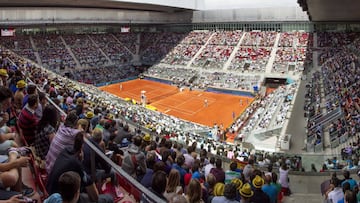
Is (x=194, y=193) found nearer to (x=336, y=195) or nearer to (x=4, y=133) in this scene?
(x=4, y=133)

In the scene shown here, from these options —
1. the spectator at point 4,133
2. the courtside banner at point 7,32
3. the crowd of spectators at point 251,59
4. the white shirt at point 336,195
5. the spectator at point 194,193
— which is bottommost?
the white shirt at point 336,195

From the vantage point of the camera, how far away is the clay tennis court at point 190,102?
107 feet

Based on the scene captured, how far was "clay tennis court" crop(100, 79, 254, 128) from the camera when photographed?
32662mm

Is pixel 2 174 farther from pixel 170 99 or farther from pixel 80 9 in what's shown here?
pixel 80 9

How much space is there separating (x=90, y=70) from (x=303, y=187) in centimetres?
4393

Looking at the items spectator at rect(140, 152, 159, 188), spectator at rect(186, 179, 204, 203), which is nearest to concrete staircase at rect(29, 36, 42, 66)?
spectator at rect(140, 152, 159, 188)

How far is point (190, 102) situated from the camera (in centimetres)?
3838

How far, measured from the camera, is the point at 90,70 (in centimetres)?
4969

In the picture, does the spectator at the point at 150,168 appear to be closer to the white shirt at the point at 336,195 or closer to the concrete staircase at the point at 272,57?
the white shirt at the point at 336,195

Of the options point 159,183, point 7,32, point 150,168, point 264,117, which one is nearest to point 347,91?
point 264,117

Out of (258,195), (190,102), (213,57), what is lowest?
(190,102)

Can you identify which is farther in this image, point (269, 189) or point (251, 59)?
point (251, 59)

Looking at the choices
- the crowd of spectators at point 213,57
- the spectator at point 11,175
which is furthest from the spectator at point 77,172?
the crowd of spectators at point 213,57

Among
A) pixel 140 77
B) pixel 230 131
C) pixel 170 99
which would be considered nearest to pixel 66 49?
pixel 140 77
